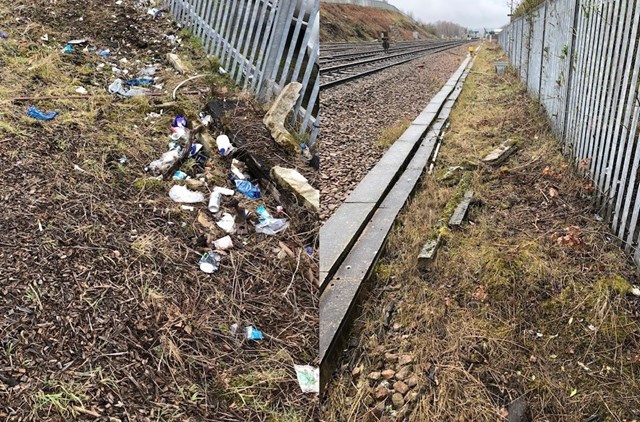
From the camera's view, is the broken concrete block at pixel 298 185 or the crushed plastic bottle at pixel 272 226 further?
the broken concrete block at pixel 298 185

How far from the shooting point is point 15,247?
2.51 metres

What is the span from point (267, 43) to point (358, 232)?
2.65 metres

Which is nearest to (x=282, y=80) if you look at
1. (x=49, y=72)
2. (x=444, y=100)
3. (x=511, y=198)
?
(x=49, y=72)

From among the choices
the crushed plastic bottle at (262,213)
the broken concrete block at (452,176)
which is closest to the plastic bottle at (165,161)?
the crushed plastic bottle at (262,213)

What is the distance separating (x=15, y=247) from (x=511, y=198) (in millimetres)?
3117

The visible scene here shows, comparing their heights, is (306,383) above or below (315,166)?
below

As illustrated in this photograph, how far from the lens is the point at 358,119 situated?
7770 millimetres

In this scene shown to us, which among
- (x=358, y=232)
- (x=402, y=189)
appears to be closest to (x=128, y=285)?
(x=358, y=232)

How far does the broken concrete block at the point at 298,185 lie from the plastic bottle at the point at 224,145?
19.9 inches

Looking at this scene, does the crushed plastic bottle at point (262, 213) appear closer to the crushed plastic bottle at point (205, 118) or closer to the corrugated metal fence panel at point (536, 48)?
the crushed plastic bottle at point (205, 118)

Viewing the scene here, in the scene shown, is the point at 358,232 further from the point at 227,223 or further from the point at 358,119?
the point at 358,119

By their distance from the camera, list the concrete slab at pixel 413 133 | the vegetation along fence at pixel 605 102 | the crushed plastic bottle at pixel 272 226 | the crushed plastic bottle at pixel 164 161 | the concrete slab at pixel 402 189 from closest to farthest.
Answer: the vegetation along fence at pixel 605 102
the crushed plastic bottle at pixel 272 226
the crushed plastic bottle at pixel 164 161
the concrete slab at pixel 402 189
the concrete slab at pixel 413 133

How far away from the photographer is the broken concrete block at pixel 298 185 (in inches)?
134

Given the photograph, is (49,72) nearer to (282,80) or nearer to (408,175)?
(282,80)
